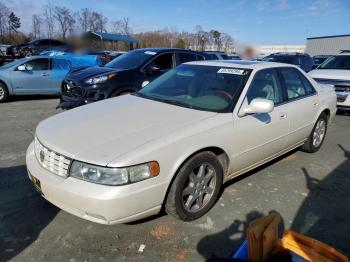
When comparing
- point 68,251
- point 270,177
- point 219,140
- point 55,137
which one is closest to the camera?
point 68,251

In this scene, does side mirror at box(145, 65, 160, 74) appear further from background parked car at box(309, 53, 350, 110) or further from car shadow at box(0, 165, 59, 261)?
background parked car at box(309, 53, 350, 110)

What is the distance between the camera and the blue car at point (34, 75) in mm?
10281

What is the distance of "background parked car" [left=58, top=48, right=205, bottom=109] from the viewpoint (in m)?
7.45

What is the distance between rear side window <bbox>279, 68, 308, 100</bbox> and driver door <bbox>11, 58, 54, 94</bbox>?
828 cm

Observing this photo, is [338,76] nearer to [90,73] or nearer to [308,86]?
[308,86]

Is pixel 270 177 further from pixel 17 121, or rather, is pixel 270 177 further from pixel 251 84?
pixel 17 121

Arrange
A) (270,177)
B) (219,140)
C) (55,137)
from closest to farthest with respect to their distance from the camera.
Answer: (55,137) < (219,140) < (270,177)

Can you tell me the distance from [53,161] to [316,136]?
4.32 meters

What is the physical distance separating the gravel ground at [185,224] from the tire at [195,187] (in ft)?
0.44

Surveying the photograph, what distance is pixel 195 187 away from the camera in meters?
3.39

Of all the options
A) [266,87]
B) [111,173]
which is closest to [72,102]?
[266,87]

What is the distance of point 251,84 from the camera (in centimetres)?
402

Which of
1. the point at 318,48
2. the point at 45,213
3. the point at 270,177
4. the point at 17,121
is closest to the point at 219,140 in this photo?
the point at 270,177

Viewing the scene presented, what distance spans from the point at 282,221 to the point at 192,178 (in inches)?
42.0
